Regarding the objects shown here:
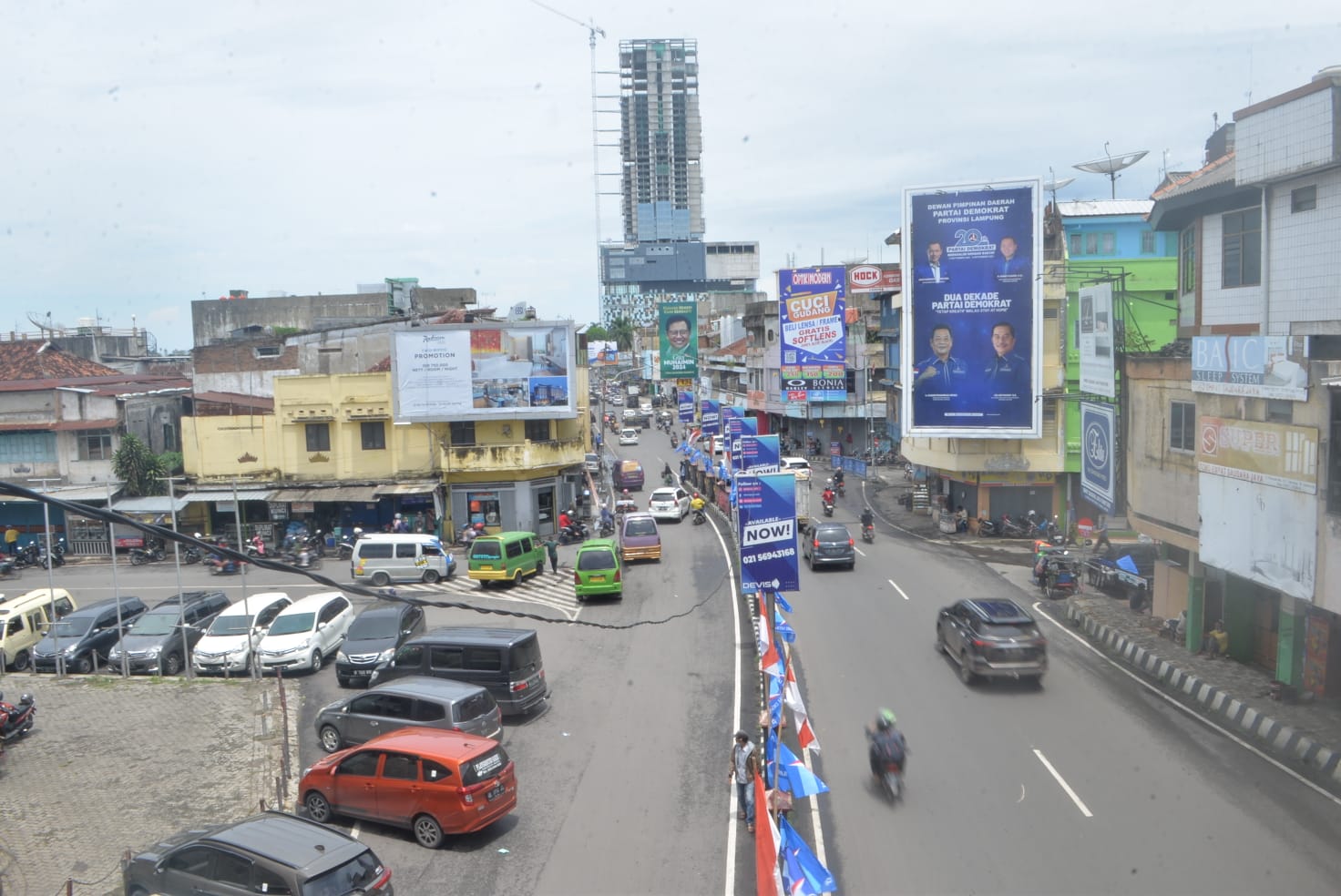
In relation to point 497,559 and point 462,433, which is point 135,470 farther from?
point 497,559

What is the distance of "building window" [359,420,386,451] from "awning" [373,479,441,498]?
171 centimetres

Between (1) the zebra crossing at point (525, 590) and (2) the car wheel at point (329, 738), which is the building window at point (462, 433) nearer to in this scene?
(1) the zebra crossing at point (525, 590)

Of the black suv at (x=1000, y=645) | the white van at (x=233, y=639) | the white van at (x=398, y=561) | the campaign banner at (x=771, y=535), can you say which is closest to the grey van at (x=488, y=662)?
the campaign banner at (x=771, y=535)

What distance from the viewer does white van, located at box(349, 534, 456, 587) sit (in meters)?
30.4

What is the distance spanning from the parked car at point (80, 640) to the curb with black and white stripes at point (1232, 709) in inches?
822

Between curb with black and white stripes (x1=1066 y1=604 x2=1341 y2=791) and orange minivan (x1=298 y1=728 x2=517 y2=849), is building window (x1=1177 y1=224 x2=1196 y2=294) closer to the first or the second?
curb with black and white stripes (x1=1066 y1=604 x2=1341 y2=791)

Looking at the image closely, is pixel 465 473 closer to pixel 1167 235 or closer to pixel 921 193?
pixel 921 193

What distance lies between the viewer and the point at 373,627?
2030 centimetres

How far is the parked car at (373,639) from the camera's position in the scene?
63.6 ft

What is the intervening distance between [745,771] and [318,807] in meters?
5.56

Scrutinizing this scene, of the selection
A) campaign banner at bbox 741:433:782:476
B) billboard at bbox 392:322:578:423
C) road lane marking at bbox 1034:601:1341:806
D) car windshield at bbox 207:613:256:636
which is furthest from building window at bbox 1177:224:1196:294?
billboard at bbox 392:322:578:423

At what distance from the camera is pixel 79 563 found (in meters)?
36.5

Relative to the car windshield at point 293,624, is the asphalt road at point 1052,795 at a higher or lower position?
lower

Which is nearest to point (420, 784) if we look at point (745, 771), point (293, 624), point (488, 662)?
point (745, 771)
